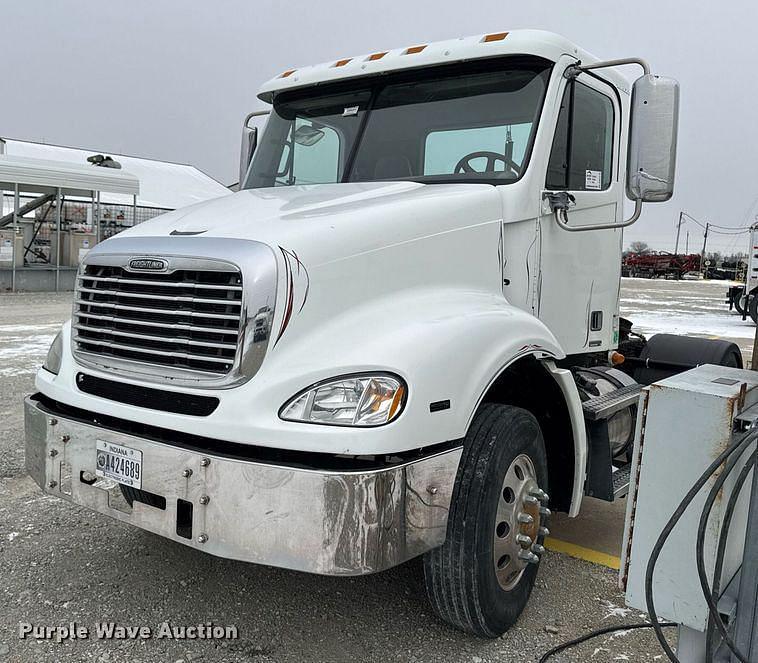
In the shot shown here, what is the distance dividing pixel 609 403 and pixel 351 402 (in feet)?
6.61

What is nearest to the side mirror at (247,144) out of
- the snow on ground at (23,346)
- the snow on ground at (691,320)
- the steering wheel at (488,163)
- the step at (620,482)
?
the steering wheel at (488,163)

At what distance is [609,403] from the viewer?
3.95 meters

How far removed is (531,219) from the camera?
141 inches

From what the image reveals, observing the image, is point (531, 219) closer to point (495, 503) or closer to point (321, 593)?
point (495, 503)

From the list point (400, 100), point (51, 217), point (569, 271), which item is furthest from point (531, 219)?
point (51, 217)

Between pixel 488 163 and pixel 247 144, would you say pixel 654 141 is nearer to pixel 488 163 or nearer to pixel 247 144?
pixel 488 163

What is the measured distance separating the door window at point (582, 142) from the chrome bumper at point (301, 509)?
6.02ft

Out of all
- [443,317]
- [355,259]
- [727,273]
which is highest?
[355,259]

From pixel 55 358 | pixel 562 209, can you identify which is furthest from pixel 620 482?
pixel 55 358

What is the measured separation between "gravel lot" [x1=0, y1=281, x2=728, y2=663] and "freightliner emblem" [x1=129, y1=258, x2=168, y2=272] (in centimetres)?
149

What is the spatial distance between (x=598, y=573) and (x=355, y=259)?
2.15m

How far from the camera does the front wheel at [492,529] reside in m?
2.77

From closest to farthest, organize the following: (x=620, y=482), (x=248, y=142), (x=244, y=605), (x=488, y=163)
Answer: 1. (x=244, y=605)
2. (x=488, y=163)
3. (x=620, y=482)
4. (x=248, y=142)

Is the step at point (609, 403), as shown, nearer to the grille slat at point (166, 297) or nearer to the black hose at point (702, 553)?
the black hose at point (702, 553)
